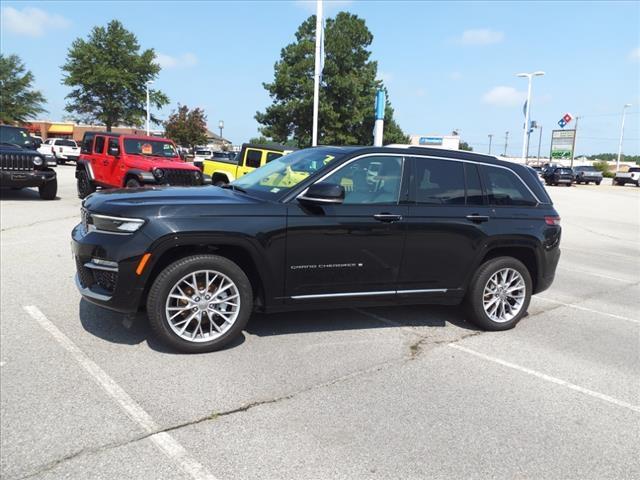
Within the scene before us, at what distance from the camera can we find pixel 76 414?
3.33 meters

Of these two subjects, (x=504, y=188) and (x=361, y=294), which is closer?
(x=361, y=294)

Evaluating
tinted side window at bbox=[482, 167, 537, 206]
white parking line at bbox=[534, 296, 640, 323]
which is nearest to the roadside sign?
white parking line at bbox=[534, 296, 640, 323]

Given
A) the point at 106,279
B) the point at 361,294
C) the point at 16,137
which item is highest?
the point at 16,137

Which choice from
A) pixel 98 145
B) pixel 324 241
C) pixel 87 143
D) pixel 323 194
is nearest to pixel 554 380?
pixel 324 241

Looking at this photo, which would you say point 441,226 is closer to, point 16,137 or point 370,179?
point 370,179

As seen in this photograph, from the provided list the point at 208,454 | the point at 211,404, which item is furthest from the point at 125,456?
the point at 211,404

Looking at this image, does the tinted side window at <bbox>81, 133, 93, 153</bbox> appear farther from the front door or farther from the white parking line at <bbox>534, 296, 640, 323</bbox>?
the white parking line at <bbox>534, 296, 640, 323</bbox>

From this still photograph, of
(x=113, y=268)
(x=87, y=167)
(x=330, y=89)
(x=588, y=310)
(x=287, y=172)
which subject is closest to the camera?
(x=113, y=268)

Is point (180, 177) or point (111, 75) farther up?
point (111, 75)

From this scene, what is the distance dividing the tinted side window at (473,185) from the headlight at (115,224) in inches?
122

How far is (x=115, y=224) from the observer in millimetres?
4152

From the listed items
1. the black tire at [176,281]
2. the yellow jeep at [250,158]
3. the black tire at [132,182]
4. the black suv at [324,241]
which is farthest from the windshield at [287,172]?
the yellow jeep at [250,158]

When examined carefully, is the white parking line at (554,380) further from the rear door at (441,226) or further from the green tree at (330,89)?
the green tree at (330,89)

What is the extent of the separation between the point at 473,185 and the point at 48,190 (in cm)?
1299
